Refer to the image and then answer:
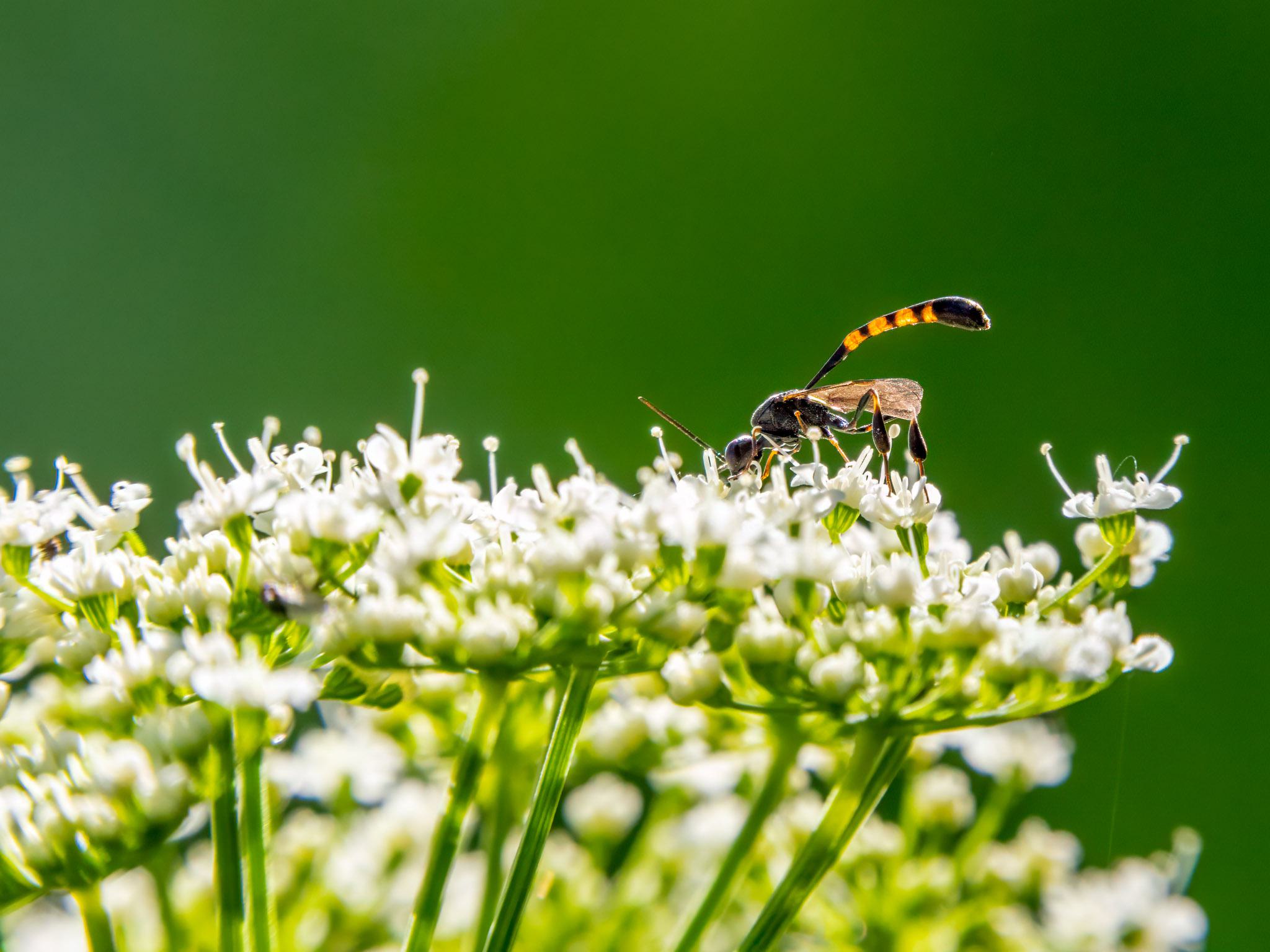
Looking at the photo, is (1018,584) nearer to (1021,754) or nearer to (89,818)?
(1021,754)

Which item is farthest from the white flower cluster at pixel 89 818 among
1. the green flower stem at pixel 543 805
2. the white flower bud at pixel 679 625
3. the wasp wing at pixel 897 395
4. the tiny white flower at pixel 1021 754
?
the tiny white flower at pixel 1021 754

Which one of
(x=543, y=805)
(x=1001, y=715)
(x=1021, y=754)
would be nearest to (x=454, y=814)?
(x=543, y=805)

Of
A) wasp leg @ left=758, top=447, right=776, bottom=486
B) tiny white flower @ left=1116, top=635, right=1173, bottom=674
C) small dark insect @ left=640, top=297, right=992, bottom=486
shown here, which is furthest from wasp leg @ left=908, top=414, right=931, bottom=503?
tiny white flower @ left=1116, top=635, right=1173, bottom=674

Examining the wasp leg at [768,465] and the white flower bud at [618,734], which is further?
the wasp leg at [768,465]

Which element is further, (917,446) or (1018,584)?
(917,446)

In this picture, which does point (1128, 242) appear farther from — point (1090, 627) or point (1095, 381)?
point (1090, 627)

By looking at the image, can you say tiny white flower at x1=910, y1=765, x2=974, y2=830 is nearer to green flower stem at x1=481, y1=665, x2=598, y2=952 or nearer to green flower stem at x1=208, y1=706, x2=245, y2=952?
green flower stem at x1=481, y1=665, x2=598, y2=952

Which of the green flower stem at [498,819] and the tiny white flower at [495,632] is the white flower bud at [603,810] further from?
the tiny white flower at [495,632]
